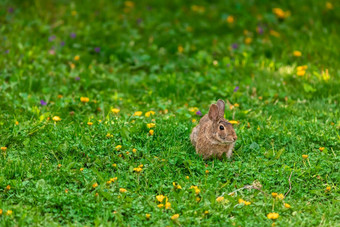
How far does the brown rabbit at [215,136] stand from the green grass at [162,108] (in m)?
0.12

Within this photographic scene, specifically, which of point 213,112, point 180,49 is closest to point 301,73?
point 180,49

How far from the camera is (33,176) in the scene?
471cm

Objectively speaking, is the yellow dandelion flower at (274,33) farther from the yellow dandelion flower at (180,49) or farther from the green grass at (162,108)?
the yellow dandelion flower at (180,49)

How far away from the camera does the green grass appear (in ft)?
14.5

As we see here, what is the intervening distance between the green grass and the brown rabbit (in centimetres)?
12

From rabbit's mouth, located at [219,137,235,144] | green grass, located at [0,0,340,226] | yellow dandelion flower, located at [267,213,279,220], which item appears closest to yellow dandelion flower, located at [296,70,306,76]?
green grass, located at [0,0,340,226]

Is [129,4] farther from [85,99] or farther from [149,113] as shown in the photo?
[149,113]

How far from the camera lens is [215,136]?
4.96 m

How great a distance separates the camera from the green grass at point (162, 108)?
4.43 meters

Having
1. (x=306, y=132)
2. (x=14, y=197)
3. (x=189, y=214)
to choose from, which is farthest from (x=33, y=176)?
(x=306, y=132)

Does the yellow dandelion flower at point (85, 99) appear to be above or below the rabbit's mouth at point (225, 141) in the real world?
below

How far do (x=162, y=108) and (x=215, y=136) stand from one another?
1.60m

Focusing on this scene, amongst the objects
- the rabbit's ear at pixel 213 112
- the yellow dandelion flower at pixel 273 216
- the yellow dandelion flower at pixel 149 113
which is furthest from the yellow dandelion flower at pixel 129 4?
the yellow dandelion flower at pixel 273 216

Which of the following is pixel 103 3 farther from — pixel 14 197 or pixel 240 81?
pixel 14 197
